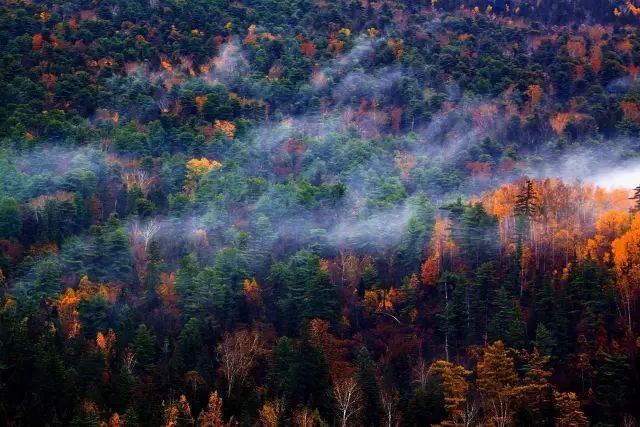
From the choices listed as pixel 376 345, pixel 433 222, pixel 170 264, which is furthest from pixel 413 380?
pixel 170 264

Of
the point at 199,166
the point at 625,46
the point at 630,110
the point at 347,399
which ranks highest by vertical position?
the point at 625,46

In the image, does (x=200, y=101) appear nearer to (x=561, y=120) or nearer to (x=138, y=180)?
(x=138, y=180)

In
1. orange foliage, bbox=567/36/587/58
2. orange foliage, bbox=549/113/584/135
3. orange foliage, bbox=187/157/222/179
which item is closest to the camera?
orange foliage, bbox=187/157/222/179

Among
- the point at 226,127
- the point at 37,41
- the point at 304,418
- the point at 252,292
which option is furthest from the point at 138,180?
the point at 304,418

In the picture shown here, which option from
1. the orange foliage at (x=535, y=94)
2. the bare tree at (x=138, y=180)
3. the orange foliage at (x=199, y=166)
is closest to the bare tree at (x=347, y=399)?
the bare tree at (x=138, y=180)

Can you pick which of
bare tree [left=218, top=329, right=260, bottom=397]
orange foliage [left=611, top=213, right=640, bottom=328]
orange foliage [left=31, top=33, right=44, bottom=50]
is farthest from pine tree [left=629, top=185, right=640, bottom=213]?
orange foliage [left=31, top=33, right=44, bottom=50]

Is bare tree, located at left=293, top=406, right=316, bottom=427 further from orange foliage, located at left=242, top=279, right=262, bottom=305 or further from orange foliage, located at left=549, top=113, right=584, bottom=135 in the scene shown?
orange foliage, located at left=549, top=113, right=584, bottom=135

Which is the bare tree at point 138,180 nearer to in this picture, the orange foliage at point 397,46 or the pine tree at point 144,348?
the pine tree at point 144,348

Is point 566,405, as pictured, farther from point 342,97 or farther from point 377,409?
point 342,97
